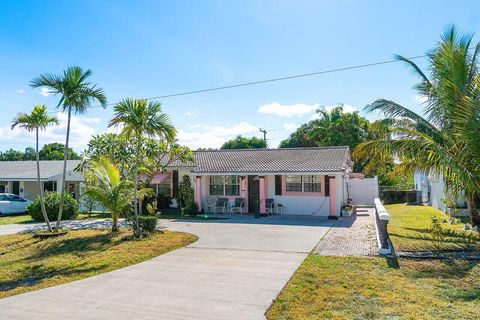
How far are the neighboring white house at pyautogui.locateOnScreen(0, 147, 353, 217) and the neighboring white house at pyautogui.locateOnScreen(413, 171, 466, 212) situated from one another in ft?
16.3

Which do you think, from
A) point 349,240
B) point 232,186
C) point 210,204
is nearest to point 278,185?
point 232,186

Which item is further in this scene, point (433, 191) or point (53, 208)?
point (433, 191)

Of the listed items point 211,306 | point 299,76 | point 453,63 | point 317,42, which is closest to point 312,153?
point 299,76

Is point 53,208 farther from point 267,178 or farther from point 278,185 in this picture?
point 278,185

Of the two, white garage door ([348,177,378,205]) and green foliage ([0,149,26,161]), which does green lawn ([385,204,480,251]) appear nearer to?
white garage door ([348,177,378,205])

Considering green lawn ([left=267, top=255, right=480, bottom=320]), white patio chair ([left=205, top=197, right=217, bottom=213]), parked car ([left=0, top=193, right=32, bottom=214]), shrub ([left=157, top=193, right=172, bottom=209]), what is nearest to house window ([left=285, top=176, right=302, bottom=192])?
white patio chair ([left=205, top=197, right=217, bottom=213])

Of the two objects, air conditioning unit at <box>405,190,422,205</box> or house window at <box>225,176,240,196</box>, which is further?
air conditioning unit at <box>405,190,422,205</box>

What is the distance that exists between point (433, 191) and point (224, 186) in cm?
1459

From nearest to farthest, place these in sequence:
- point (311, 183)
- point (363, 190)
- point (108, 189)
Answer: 1. point (108, 189)
2. point (311, 183)
3. point (363, 190)

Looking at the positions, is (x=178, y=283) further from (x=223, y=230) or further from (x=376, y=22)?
(x=376, y=22)

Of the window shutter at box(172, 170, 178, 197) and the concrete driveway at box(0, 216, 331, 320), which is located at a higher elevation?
the window shutter at box(172, 170, 178, 197)

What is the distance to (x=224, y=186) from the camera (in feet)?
77.3

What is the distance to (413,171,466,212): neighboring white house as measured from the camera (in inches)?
811

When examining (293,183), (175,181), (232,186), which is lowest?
(232,186)
